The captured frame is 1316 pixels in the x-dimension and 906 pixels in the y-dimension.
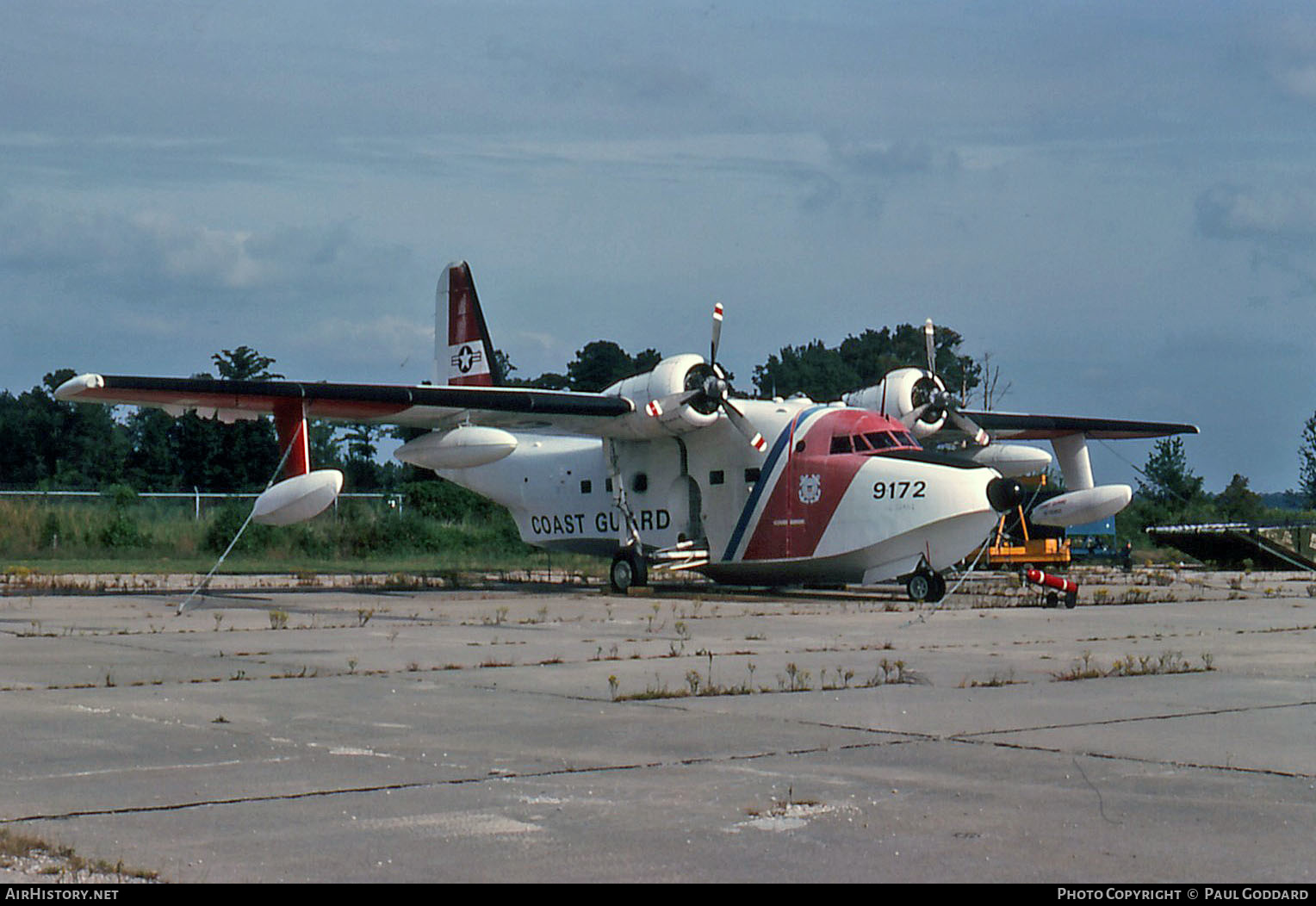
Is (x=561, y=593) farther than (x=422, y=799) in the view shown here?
Yes

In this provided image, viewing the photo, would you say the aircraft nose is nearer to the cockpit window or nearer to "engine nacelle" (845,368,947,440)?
the cockpit window

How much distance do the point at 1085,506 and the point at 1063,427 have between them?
6270mm

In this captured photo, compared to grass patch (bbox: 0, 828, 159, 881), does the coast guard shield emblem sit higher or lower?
higher

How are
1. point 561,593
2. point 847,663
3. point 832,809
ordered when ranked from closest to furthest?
point 832,809
point 847,663
point 561,593

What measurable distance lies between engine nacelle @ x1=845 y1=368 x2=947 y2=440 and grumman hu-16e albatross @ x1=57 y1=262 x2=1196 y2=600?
3cm

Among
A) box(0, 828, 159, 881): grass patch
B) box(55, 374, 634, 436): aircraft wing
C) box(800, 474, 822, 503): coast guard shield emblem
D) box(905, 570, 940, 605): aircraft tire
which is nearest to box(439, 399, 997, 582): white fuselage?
box(800, 474, 822, 503): coast guard shield emblem

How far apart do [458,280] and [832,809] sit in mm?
25622

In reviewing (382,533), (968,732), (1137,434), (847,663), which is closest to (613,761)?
(968,732)

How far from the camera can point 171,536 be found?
4016 cm

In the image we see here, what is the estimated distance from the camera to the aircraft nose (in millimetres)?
21359

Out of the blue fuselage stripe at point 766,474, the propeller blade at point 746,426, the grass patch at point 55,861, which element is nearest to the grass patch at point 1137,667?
the grass patch at point 55,861
